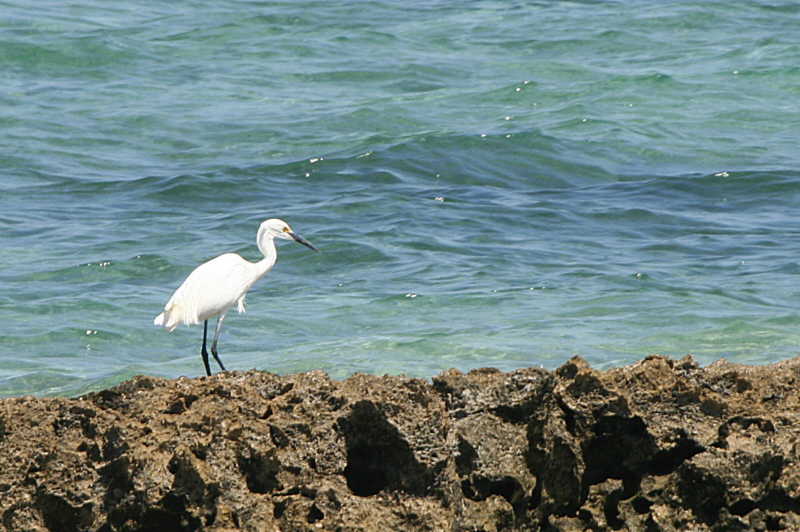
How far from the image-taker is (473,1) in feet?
68.9

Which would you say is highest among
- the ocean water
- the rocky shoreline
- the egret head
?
the rocky shoreline

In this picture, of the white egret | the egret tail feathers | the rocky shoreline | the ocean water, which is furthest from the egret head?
the rocky shoreline

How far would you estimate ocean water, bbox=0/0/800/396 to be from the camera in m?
8.38

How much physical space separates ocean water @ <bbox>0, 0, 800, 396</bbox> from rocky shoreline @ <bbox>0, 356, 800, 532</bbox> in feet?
10.9

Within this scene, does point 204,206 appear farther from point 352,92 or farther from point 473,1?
point 473,1

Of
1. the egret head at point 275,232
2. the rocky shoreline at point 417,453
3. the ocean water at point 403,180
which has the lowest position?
the ocean water at point 403,180

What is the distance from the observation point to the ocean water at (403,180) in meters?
8.38

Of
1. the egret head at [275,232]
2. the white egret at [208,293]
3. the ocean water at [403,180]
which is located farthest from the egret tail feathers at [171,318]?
the egret head at [275,232]

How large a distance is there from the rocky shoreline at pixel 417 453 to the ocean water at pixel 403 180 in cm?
333

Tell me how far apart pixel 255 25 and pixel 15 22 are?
3.43 metres

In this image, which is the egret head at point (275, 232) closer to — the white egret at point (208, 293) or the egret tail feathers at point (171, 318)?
the white egret at point (208, 293)

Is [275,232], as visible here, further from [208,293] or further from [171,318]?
[171,318]

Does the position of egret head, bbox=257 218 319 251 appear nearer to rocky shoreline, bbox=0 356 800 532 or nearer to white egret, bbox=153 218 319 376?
white egret, bbox=153 218 319 376

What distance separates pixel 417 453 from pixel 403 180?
921cm
